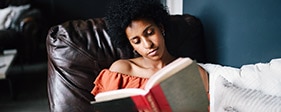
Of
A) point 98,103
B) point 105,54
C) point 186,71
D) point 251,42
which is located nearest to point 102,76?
point 105,54

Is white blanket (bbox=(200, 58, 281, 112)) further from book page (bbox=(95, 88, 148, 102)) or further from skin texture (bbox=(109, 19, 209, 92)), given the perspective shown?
book page (bbox=(95, 88, 148, 102))

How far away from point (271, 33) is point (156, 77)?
0.67m

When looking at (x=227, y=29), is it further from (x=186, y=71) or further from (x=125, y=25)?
(x=186, y=71)

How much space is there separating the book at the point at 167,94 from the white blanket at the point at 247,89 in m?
0.19

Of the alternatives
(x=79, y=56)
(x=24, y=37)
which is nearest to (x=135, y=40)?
(x=79, y=56)

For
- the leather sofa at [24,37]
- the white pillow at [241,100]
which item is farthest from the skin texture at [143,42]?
the leather sofa at [24,37]

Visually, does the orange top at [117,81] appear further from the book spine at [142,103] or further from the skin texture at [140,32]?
the book spine at [142,103]

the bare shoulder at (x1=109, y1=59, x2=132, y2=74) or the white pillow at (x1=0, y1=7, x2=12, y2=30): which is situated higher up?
the bare shoulder at (x1=109, y1=59, x2=132, y2=74)

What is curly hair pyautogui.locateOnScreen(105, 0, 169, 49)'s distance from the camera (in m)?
1.25

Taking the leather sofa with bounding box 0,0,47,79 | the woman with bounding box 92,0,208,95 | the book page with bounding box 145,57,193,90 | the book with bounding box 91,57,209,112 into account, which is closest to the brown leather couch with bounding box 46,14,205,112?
the woman with bounding box 92,0,208,95

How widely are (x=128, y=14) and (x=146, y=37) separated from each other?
11 cm

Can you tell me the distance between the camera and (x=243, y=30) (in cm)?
137

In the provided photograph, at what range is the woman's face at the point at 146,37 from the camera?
1.24 m

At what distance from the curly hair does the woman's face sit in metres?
0.02
